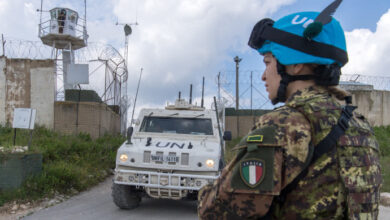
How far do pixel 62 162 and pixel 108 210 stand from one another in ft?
6.57

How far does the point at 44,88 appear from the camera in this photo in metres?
10.4

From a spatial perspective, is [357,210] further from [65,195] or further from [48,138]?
[48,138]

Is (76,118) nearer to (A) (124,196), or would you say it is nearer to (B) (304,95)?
(A) (124,196)

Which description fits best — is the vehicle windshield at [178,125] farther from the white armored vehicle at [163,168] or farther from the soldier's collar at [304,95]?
the soldier's collar at [304,95]

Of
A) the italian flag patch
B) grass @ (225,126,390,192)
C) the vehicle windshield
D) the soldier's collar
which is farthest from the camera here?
grass @ (225,126,390,192)

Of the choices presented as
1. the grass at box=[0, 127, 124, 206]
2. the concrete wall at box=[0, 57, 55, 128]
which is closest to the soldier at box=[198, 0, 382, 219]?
the grass at box=[0, 127, 124, 206]

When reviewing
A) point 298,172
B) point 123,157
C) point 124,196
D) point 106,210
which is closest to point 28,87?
point 106,210

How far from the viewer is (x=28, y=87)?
10320 millimetres

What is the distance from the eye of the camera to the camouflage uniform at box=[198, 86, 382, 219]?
1.01 m

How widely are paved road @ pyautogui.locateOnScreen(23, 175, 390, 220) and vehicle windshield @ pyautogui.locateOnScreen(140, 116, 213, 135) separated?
51.3 inches

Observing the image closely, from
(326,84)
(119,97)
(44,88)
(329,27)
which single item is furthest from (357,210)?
(119,97)

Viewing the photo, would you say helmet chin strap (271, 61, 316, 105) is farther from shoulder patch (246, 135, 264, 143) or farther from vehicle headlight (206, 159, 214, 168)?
vehicle headlight (206, 159, 214, 168)

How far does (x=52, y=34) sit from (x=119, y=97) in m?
6.42

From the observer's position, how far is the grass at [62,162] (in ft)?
19.2
